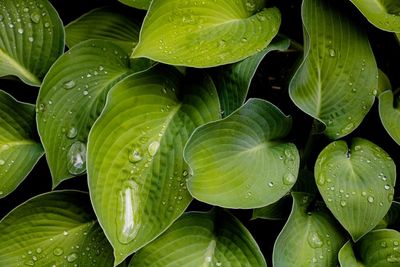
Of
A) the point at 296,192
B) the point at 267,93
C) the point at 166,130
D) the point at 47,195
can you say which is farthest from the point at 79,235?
the point at 267,93

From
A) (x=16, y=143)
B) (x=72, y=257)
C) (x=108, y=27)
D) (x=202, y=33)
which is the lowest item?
(x=72, y=257)

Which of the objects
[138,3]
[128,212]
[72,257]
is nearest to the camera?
[128,212]

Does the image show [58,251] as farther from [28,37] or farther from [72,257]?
[28,37]

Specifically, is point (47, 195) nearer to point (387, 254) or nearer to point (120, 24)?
point (120, 24)

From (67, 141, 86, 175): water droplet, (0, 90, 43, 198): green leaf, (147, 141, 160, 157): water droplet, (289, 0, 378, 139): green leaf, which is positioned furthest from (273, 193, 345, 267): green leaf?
(0, 90, 43, 198): green leaf

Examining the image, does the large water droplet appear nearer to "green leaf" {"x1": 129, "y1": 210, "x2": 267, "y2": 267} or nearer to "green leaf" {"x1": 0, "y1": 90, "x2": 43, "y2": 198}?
"green leaf" {"x1": 129, "y1": 210, "x2": 267, "y2": 267}

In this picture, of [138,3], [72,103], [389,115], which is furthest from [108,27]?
[389,115]
